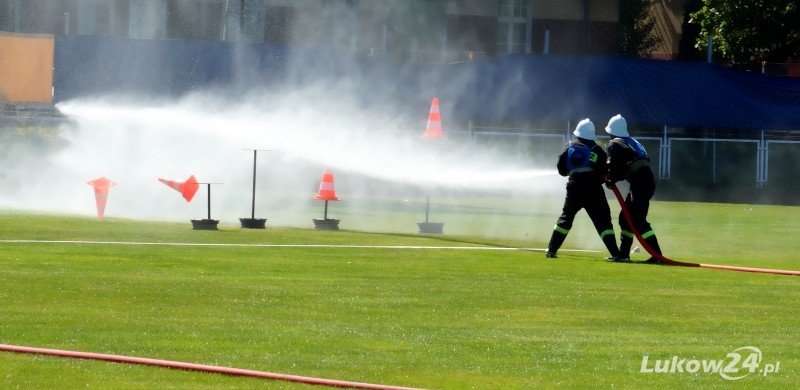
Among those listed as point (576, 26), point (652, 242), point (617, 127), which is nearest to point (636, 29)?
point (576, 26)

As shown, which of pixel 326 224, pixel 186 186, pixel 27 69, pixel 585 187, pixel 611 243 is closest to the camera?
pixel 611 243

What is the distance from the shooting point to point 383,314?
11438 mm

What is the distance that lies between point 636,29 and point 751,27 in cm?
1325

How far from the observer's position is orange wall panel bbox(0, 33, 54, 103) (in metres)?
42.5

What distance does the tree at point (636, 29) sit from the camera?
188ft

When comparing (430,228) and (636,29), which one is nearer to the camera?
(430,228)

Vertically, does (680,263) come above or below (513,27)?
below

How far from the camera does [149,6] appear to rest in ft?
169

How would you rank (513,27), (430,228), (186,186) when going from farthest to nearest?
(513,27) < (186,186) < (430,228)

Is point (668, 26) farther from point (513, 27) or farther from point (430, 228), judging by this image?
point (430, 228)

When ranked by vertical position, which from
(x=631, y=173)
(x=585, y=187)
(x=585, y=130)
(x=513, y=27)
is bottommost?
(x=585, y=187)

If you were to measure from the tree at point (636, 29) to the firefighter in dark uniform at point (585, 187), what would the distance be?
40.2 m

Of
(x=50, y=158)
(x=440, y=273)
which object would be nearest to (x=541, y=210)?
(x=50, y=158)

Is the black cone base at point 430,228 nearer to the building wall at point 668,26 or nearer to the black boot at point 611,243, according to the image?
the black boot at point 611,243
